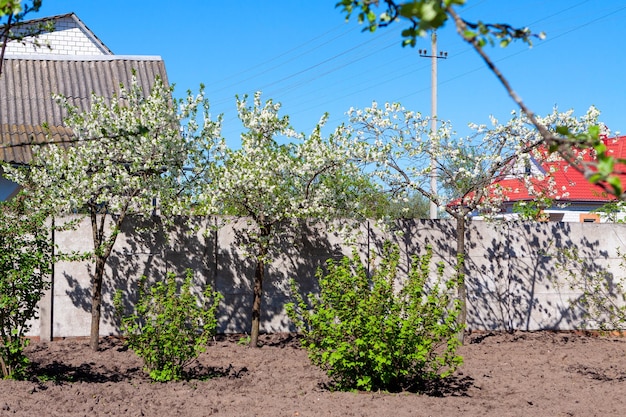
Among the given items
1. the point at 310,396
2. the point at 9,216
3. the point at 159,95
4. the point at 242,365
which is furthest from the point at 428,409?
the point at 159,95

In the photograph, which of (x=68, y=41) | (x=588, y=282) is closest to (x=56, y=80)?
(x=68, y=41)

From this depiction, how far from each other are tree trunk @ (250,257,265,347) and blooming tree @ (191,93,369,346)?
0.05ft

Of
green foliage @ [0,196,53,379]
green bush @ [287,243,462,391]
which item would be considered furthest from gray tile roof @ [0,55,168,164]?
green bush @ [287,243,462,391]

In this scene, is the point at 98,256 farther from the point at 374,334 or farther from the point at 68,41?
the point at 68,41

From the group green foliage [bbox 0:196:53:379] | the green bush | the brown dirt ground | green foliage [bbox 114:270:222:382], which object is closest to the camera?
the brown dirt ground

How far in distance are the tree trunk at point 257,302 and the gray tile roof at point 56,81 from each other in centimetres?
639

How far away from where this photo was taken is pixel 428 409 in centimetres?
666

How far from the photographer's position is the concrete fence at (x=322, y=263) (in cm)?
1059

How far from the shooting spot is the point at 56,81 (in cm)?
1752

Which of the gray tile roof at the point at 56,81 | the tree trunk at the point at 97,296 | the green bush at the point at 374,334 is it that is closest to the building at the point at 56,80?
the gray tile roof at the point at 56,81

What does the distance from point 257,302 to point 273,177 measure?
6.06 feet

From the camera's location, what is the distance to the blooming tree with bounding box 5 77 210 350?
9531 millimetres

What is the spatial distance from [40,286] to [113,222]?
3.06m

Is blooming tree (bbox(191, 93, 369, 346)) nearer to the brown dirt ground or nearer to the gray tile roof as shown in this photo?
the brown dirt ground
